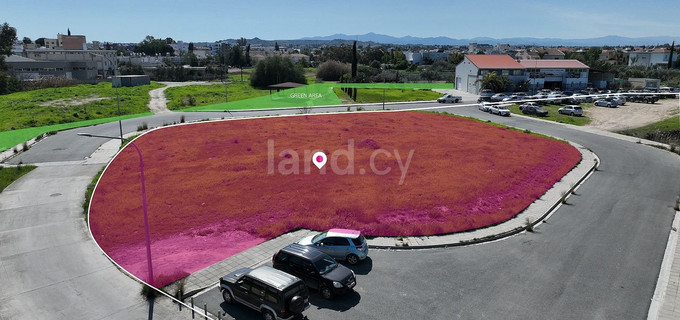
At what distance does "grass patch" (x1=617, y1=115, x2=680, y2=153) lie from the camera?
4027 centimetres

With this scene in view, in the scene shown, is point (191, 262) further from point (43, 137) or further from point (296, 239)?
point (43, 137)

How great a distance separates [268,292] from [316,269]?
2215 millimetres

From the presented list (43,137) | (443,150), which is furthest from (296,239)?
(43,137)

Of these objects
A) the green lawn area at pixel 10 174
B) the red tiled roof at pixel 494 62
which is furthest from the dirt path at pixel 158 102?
the red tiled roof at pixel 494 62

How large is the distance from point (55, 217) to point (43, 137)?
23666 mm

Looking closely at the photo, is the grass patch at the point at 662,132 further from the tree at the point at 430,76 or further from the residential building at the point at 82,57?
the residential building at the point at 82,57

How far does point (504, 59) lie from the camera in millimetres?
75875

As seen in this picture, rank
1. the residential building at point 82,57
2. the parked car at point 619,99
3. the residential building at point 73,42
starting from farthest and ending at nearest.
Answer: the residential building at point 73,42
the residential building at point 82,57
the parked car at point 619,99

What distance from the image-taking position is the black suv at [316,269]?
14.5 m

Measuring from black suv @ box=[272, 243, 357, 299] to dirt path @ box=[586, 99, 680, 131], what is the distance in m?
43.5

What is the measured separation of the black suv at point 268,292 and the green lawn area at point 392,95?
52.9 m

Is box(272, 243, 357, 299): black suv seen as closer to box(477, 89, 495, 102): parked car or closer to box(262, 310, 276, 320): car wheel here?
box(262, 310, 276, 320): car wheel

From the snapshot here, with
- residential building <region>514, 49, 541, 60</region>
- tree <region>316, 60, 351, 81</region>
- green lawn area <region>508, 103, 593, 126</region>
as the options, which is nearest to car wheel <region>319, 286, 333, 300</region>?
green lawn area <region>508, 103, 593, 126</region>

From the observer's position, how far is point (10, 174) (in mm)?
28219
